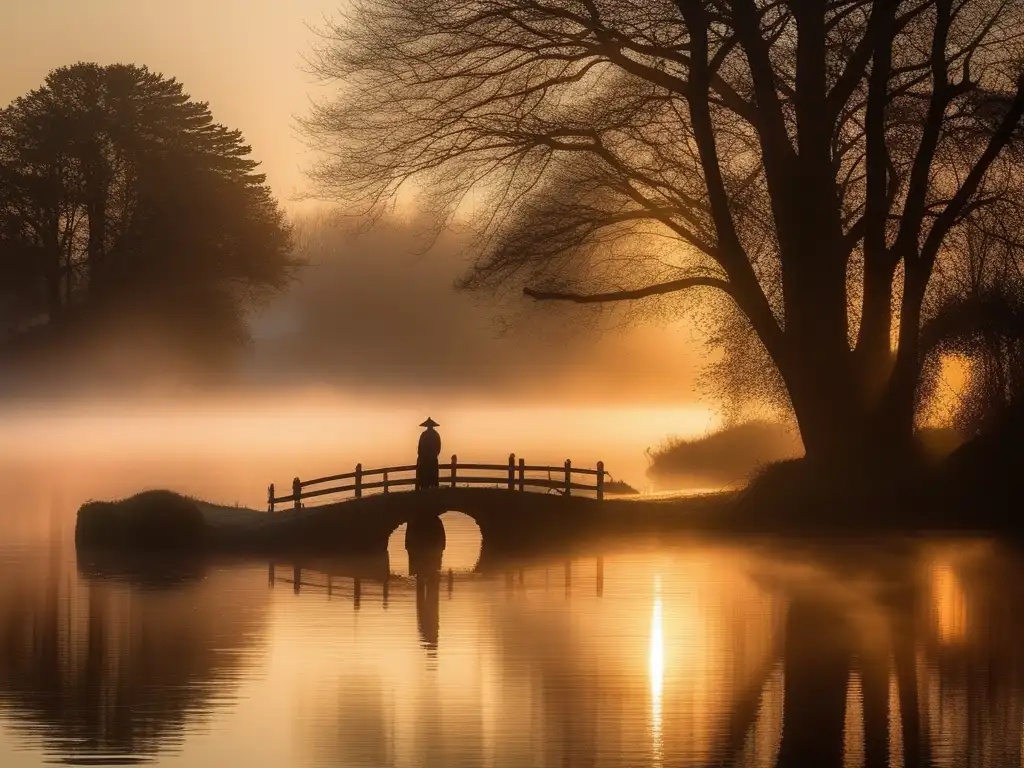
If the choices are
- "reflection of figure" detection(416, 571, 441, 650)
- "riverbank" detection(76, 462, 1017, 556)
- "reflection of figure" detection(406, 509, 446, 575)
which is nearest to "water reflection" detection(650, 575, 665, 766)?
"reflection of figure" detection(416, 571, 441, 650)

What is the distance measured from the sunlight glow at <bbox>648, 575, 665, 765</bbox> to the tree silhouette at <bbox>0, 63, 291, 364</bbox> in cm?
5353

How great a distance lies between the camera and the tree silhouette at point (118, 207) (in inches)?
3187

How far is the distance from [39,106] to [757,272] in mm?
49266

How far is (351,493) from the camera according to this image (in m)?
57.7

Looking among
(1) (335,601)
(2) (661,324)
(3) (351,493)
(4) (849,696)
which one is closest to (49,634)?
(1) (335,601)

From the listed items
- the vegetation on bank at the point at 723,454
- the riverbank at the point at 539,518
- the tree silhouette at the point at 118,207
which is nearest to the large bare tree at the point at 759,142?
the riverbank at the point at 539,518

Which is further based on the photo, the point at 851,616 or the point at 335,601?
the point at 335,601

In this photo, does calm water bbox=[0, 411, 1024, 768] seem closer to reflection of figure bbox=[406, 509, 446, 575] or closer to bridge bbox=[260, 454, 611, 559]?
bridge bbox=[260, 454, 611, 559]

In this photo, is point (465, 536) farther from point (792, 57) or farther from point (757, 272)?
point (792, 57)

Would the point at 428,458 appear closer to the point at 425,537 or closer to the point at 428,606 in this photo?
the point at 425,537

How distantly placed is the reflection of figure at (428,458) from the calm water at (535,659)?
1.78 metres

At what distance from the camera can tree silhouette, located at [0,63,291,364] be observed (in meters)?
80.9

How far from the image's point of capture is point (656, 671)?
2395 centimetres

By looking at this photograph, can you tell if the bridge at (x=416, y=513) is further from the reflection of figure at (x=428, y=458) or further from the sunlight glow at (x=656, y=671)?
the sunlight glow at (x=656, y=671)
